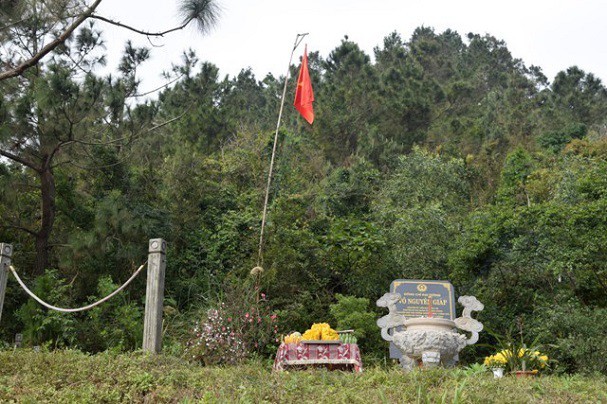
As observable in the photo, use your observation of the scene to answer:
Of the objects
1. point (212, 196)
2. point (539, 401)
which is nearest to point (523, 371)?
point (539, 401)

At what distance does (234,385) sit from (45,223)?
5.58 m

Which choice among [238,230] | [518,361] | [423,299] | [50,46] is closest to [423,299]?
[423,299]

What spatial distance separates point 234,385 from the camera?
4.71 m

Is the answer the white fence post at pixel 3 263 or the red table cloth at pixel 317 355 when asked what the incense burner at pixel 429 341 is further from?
the white fence post at pixel 3 263

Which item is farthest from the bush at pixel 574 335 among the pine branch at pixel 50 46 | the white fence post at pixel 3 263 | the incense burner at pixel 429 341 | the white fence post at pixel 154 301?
the pine branch at pixel 50 46

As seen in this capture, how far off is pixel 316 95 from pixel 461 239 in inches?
388

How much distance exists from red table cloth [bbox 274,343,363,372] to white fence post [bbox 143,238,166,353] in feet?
5.45

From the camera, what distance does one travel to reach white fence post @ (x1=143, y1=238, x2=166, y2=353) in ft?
19.1

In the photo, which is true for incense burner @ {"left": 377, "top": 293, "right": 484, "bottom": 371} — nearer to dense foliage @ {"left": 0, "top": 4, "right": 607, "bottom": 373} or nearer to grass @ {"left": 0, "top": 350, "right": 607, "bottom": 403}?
grass @ {"left": 0, "top": 350, "right": 607, "bottom": 403}

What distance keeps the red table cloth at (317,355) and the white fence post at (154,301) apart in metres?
1.66

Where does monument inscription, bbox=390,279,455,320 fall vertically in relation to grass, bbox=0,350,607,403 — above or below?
above

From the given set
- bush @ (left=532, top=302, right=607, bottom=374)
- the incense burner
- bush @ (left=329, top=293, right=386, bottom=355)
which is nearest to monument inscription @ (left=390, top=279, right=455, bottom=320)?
bush @ (left=329, top=293, right=386, bottom=355)

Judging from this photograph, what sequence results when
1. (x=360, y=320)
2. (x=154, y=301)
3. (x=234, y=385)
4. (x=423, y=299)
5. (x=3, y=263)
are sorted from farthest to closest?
(x=360, y=320)
(x=423, y=299)
(x=3, y=263)
(x=154, y=301)
(x=234, y=385)

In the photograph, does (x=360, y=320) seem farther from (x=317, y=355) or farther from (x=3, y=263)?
(x=3, y=263)
